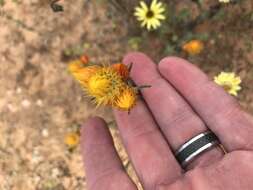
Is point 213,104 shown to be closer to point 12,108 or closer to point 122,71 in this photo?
point 122,71

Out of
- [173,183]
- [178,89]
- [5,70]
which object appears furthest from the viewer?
[5,70]

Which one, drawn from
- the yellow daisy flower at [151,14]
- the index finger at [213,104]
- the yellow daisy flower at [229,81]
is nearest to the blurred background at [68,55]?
the yellow daisy flower at [151,14]

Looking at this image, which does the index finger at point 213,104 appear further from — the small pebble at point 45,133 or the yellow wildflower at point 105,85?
the small pebble at point 45,133

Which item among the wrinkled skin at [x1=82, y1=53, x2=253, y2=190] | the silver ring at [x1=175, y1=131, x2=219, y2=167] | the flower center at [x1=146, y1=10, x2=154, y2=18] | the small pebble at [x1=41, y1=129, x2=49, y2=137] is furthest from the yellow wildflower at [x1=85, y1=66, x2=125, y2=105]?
the small pebble at [x1=41, y1=129, x2=49, y2=137]

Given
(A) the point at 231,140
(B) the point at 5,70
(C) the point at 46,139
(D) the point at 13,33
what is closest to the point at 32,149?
(C) the point at 46,139

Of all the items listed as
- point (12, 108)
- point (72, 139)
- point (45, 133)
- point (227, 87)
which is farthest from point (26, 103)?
point (227, 87)

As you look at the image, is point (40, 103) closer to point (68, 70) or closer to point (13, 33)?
point (68, 70)
